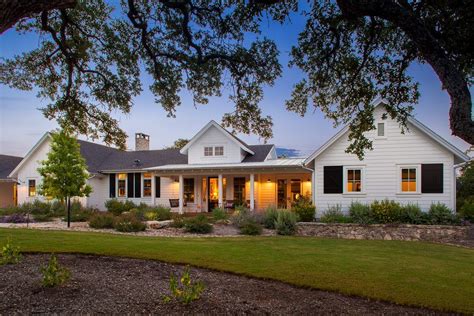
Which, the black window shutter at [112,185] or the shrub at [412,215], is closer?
the shrub at [412,215]

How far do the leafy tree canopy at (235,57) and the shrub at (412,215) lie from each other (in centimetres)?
→ 987

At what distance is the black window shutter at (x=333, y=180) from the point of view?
60.1ft

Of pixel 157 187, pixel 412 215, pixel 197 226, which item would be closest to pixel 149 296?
pixel 197 226

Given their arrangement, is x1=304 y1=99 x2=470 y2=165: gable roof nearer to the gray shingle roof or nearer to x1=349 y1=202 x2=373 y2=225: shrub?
x1=349 y1=202 x2=373 y2=225: shrub

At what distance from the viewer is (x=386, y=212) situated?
16.2 m

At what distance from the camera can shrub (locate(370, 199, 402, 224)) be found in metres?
16.2

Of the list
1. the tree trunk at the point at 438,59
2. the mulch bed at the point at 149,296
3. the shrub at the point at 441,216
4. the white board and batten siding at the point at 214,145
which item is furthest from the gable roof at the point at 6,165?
the tree trunk at the point at 438,59

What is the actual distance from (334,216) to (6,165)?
27379mm

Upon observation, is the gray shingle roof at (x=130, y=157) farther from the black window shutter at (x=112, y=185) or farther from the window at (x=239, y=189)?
the window at (x=239, y=189)

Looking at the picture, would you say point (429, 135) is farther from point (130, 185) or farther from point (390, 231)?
point (130, 185)

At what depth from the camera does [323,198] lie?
60.8 ft

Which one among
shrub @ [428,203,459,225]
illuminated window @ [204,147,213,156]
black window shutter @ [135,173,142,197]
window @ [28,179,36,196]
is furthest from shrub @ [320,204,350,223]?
window @ [28,179,36,196]

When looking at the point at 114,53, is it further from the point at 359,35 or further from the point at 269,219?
the point at 269,219

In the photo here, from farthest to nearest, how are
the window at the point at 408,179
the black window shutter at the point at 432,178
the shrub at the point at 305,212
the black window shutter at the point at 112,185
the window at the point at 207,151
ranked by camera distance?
the black window shutter at the point at 112,185
the window at the point at 207,151
the shrub at the point at 305,212
the window at the point at 408,179
the black window shutter at the point at 432,178
